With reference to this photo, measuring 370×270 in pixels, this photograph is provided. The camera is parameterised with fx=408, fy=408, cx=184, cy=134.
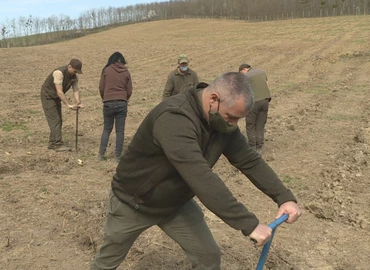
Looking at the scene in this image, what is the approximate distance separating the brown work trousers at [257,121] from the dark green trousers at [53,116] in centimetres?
364

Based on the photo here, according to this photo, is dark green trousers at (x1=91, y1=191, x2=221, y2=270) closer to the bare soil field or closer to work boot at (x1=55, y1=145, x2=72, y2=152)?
the bare soil field

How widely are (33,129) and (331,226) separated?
730cm

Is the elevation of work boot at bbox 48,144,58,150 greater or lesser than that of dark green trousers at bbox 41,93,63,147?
lesser

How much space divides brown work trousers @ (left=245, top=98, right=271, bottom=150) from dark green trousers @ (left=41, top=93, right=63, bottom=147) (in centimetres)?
364

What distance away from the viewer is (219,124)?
2.50 metres

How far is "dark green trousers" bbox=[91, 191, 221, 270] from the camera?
113 inches

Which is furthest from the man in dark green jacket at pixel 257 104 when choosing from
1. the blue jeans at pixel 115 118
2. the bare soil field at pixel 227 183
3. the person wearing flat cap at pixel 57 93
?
the person wearing flat cap at pixel 57 93

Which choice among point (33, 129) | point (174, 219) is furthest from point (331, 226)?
point (33, 129)

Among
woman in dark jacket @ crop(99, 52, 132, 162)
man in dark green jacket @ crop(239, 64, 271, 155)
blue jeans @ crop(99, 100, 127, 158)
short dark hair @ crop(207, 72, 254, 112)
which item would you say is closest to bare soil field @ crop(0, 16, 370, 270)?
blue jeans @ crop(99, 100, 127, 158)

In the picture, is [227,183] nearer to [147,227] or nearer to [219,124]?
[147,227]

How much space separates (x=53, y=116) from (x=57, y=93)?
0.62 metres

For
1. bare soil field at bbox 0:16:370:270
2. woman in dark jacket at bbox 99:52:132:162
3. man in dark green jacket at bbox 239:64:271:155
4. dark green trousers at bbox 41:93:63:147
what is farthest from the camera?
dark green trousers at bbox 41:93:63:147

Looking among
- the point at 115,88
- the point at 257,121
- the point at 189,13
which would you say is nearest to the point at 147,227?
the point at 115,88

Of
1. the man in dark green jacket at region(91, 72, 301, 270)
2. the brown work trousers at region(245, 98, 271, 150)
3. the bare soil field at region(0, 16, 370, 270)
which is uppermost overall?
the man in dark green jacket at region(91, 72, 301, 270)
